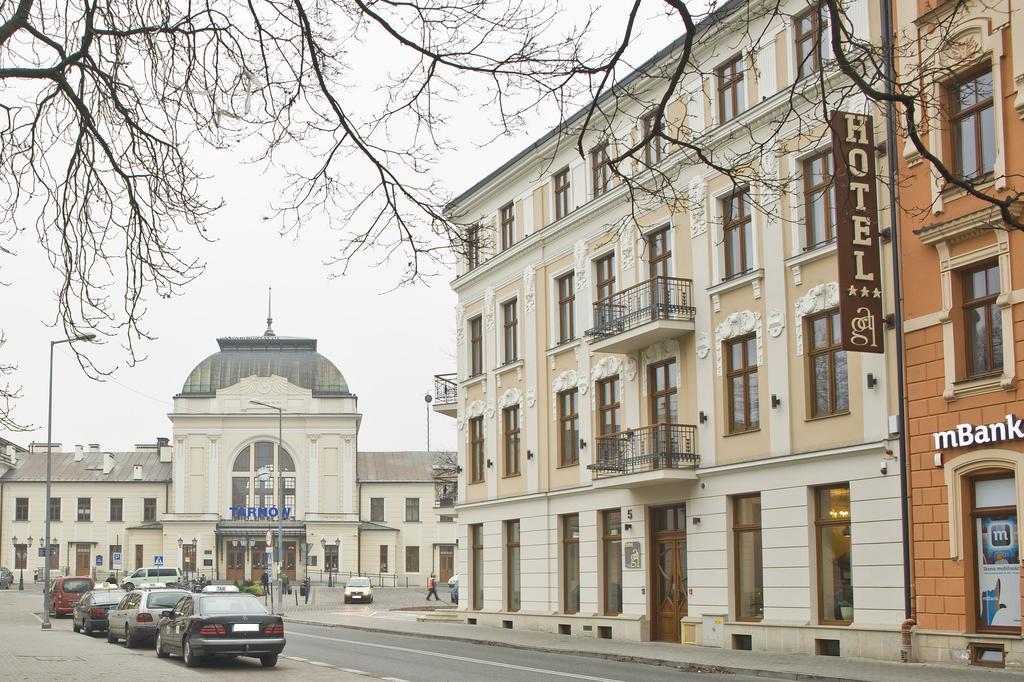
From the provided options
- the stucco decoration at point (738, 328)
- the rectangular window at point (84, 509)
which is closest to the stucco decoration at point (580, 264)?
the stucco decoration at point (738, 328)

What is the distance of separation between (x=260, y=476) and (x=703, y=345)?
232 feet

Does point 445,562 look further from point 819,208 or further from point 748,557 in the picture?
point 819,208

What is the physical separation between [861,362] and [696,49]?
9.54 meters

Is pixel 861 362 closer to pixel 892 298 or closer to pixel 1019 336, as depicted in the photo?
pixel 892 298

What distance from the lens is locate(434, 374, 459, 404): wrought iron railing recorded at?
43781mm

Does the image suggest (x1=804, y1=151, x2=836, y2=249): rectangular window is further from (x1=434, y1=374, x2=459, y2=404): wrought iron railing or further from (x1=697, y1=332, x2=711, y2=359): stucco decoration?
(x1=434, y1=374, x2=459, y2=404): wrought iron railing

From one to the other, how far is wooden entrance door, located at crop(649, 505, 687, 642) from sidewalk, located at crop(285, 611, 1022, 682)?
788 mm

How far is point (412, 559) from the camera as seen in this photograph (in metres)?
98.9

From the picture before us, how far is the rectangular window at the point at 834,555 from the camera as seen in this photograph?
24.1 metres

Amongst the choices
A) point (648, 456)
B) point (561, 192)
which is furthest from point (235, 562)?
point (648, 456)

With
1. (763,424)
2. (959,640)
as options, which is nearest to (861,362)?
(763,424)

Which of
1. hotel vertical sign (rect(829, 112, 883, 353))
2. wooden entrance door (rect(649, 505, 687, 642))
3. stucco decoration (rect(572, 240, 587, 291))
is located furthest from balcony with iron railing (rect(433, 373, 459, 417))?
hotel vertical sign (rect(829, 112, 883, 353))

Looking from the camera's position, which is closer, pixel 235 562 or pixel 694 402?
pixel 694 402

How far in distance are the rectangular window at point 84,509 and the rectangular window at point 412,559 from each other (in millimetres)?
24922
